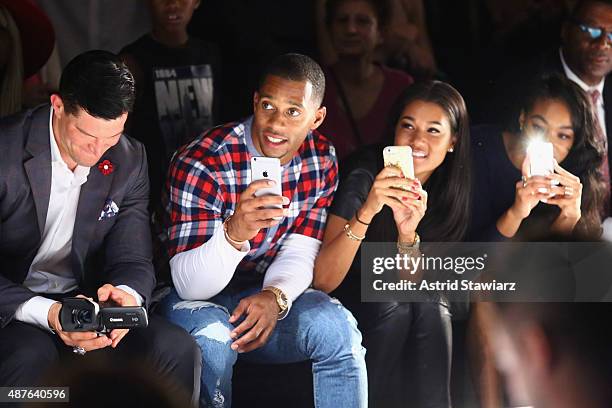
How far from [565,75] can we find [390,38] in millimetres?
715

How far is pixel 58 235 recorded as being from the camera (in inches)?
123

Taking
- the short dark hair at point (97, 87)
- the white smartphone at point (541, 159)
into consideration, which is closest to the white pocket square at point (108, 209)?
the short dark hair at point (97, 87)

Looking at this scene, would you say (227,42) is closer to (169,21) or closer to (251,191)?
(169,21)

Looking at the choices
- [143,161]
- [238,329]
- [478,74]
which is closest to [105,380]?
[238,329]

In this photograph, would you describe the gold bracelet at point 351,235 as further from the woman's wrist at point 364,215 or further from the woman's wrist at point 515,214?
the woman's wrist at point 515,214

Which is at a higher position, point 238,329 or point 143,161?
point 143,161

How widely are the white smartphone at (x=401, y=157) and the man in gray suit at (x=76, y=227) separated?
76cm

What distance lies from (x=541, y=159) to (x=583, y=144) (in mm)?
347

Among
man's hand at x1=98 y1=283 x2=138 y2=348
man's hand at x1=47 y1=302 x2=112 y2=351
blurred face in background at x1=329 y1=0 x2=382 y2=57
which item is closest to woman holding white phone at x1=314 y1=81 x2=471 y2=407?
blurred face in background at x1=329 y1=0 x2=382 y2=57

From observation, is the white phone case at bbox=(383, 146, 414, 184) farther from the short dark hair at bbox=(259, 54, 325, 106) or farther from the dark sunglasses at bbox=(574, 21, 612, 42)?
the dark sunglasses at bbox=(574, 21, 612, 42)

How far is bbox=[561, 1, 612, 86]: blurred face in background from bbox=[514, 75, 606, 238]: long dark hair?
0.30m

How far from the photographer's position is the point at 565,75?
156 inches

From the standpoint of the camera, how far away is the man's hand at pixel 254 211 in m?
2.99

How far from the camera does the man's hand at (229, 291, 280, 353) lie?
10.1ft
